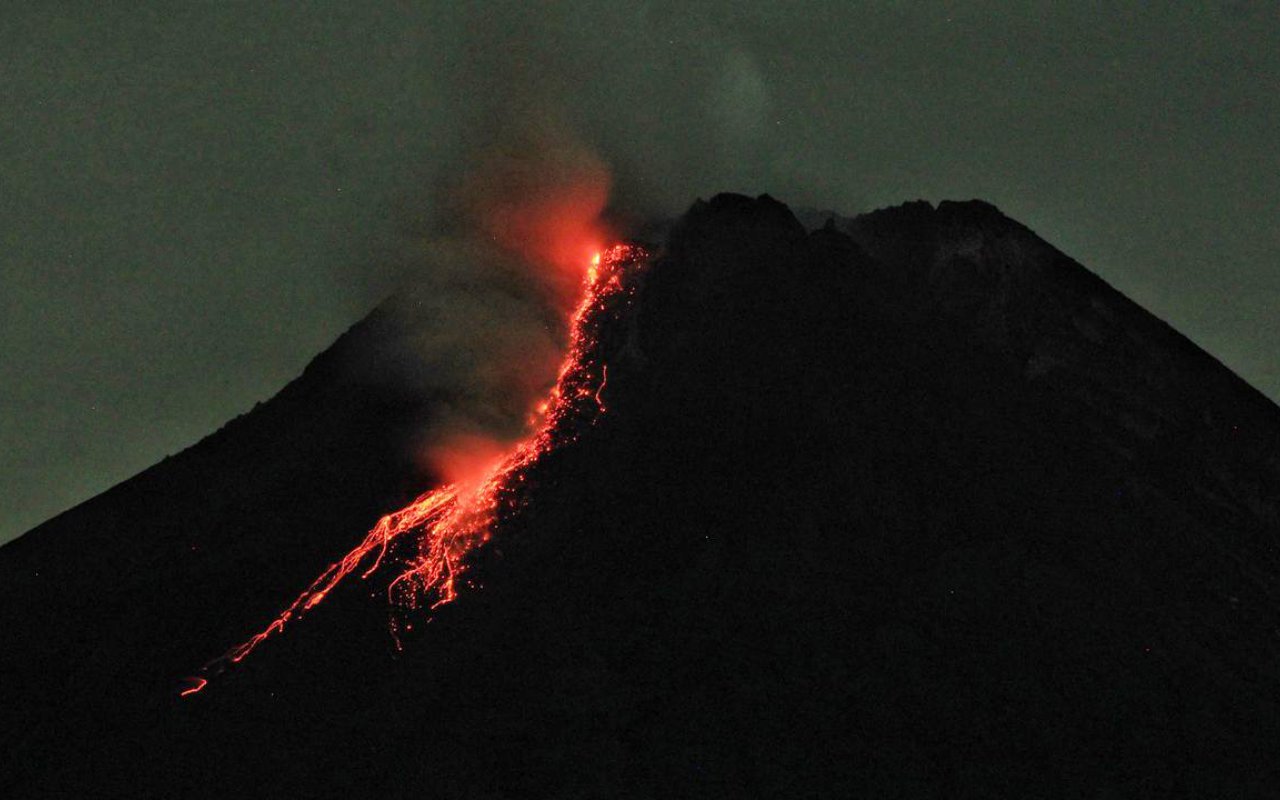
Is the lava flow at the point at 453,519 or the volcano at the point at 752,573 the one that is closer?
the volcano at the point at 752,573

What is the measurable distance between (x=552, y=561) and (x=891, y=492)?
8.51 meters

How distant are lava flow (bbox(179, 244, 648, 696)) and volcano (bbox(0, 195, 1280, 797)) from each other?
376 mm

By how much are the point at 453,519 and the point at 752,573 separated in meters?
8.97

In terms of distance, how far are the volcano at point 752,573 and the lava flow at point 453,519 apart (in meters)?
0.38

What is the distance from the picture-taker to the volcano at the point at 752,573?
33656 millimetres

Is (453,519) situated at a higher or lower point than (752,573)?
higher

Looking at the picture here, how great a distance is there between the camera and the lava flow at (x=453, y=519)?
40469 millimetres

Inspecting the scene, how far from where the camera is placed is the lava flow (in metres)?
40.5

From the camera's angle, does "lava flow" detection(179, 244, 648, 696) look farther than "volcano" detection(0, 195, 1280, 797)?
Yes

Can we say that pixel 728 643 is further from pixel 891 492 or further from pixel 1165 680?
pixel 1165 680

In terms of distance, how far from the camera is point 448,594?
39.9 m

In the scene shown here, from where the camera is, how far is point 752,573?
122 ft

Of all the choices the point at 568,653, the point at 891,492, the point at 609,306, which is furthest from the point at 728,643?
the point at 609,306

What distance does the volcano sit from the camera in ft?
110
